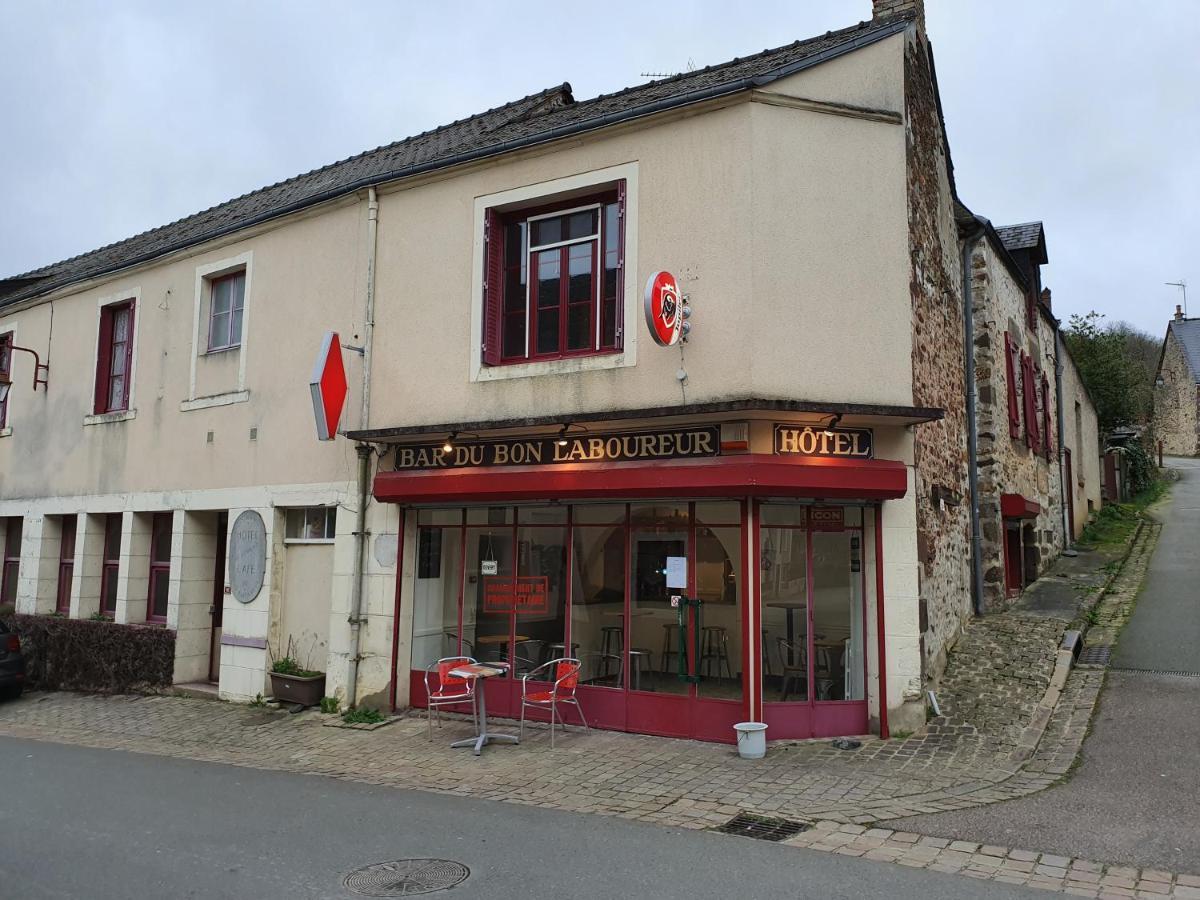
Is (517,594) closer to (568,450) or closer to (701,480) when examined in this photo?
(568,450)

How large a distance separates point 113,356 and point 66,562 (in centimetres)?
347

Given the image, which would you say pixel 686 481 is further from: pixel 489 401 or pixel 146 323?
pixel 146 323

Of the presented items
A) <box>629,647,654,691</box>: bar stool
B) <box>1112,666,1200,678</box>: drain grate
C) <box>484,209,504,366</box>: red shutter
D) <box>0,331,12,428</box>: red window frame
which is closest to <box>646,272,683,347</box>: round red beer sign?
<box>484,209,504,366</box>: red shutter

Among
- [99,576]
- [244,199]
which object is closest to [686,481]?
[99,576]

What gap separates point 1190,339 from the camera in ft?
148

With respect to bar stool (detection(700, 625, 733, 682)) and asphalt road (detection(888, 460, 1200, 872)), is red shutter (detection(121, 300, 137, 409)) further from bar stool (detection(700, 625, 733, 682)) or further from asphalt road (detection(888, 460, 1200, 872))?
asphalt road (detection(888, 460, 1200, 872))

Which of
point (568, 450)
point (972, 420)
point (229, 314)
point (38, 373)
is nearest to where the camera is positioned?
point (568, 450)

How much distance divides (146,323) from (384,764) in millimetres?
8681

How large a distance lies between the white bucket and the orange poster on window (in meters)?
2.65

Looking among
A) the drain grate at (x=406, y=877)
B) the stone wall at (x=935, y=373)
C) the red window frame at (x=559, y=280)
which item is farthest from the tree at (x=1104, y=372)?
the drain grate at (x=406, y=877)

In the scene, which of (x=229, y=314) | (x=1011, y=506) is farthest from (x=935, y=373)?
(x=229, y=314)

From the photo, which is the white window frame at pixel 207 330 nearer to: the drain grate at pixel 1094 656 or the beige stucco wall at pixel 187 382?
the beige stucco wall at pixel 187 382

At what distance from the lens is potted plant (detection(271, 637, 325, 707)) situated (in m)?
10.5

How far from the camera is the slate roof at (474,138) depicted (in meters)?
9.20
